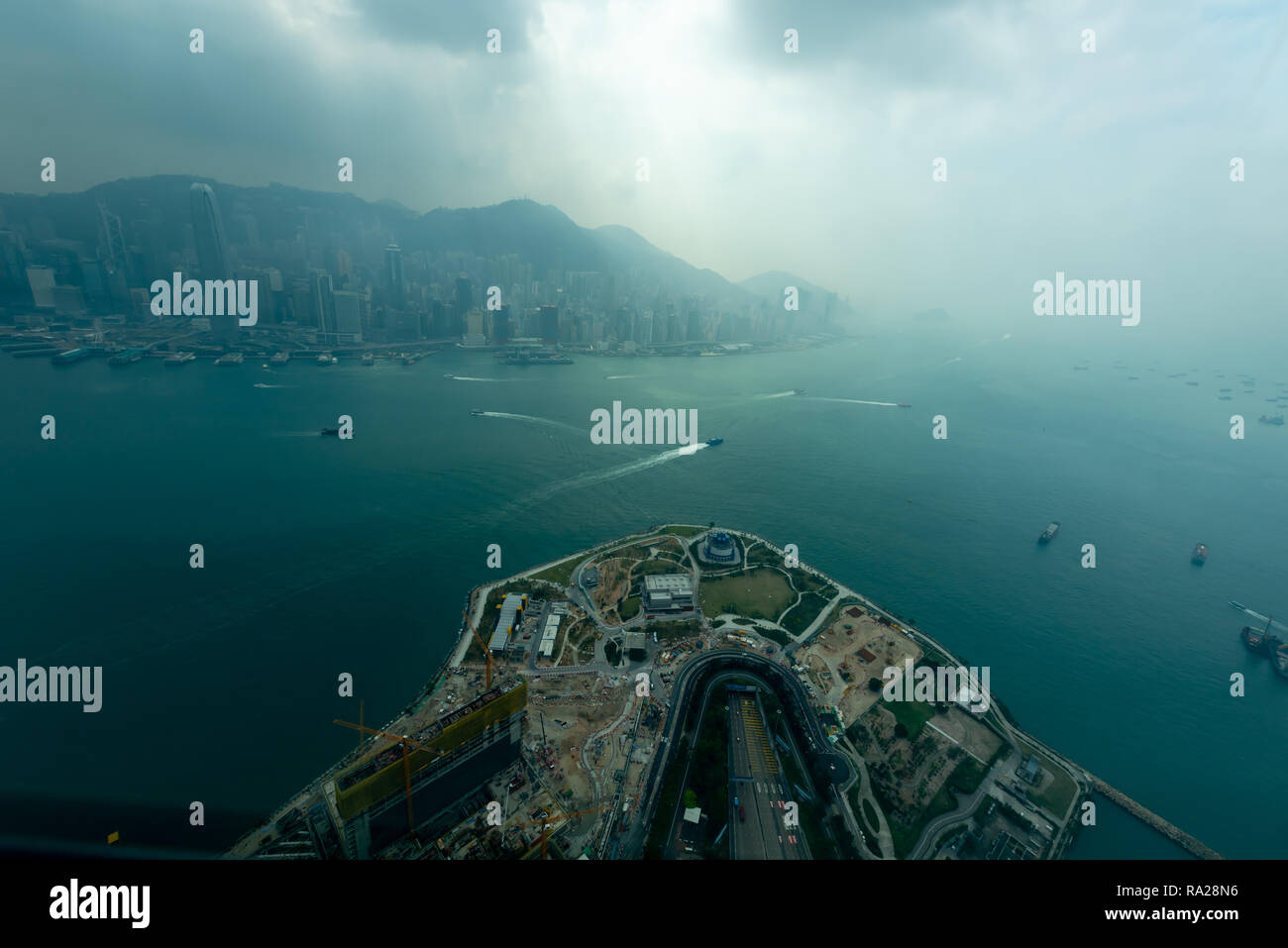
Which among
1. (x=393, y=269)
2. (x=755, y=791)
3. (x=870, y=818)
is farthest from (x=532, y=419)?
(x=393, y=269)

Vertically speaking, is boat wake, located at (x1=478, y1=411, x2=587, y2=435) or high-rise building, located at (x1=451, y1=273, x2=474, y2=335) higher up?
high-rise building, located at (x1=451, y1=273, x2=474, y2=335)

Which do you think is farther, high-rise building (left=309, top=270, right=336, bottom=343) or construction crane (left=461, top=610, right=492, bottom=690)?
high-rise building (left=309, top=270, right=336, bottom=343)

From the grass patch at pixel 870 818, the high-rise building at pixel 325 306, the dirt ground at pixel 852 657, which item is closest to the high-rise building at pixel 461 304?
the high-rise building at pixel 325 306

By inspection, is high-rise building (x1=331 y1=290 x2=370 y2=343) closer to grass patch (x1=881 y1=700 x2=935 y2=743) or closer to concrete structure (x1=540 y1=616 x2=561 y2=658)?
concrete structure (x1=540 y1=616 x2=561 y2=658)

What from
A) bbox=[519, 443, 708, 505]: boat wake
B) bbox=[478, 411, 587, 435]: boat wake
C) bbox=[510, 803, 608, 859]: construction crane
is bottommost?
bbox=[510, 803, 608, 859]: construction crane

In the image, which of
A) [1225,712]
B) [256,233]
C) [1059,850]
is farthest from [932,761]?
[256,233]

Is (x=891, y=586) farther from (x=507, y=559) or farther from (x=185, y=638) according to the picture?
(x=185, y=638)

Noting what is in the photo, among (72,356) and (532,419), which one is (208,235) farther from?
(532,419)

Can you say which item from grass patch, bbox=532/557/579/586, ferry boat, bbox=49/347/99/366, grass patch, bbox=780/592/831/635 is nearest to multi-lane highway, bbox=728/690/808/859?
grass patch, bbox=780/592/831/635
